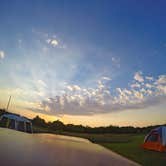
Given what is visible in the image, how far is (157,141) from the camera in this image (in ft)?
55.6

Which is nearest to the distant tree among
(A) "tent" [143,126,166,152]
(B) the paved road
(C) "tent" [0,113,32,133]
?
(C) "tent" [0,113,32,133]

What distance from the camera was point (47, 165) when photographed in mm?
3836

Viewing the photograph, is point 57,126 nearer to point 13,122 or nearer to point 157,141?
point 13,122

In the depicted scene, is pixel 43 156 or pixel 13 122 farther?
pixel 13 122

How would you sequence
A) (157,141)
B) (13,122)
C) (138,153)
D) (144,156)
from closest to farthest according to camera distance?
(144,156) < (138,153) < (157,141) < (13,122)

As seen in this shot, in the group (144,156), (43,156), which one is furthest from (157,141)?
(43,156)

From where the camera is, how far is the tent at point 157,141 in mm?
16094

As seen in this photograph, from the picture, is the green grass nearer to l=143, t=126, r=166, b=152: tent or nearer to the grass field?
the grass field

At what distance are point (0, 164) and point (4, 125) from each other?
19.6 m

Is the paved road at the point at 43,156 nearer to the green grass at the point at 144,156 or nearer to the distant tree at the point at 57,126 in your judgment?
the green grass at the point at 144,156

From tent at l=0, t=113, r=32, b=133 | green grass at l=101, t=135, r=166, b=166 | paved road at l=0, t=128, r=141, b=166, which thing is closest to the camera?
paved road at l=0, t=128, r=141, b=166

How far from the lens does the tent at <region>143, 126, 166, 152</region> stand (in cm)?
1609

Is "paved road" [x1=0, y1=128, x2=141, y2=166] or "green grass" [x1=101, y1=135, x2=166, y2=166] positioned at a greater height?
"paved road" [x1=0, y1=128, x2=141, y2=166]

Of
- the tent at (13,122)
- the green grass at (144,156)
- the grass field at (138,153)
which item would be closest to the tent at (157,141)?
the grass field at (138,153)
